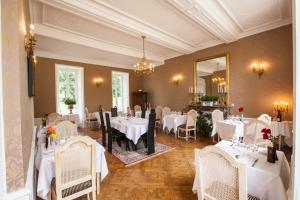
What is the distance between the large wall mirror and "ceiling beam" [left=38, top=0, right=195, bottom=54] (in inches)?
61.6

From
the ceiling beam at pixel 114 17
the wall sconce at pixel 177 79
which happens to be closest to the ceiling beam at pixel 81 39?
the ceiling beam at pixel 114 17

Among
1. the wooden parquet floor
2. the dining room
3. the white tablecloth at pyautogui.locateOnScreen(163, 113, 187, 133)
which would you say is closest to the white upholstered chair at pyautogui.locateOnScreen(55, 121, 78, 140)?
the dining room

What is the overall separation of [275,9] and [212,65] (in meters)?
2.43

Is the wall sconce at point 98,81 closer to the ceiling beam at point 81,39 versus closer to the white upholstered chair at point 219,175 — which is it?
the ceiling beam at point 81,39

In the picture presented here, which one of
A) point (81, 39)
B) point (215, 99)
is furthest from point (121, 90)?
point (215, 99)

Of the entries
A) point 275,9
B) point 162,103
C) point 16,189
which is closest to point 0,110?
point 16,189

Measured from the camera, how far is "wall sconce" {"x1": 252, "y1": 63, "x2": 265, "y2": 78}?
4.64m

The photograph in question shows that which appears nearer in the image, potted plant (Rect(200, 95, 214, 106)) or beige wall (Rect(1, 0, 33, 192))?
beige wall (Rect(1, 0, 33, 192))

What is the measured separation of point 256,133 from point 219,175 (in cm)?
167

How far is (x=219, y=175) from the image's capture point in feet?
5.01

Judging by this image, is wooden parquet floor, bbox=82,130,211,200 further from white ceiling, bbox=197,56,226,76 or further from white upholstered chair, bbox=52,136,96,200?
white ceiling, bbox=197,56,226,76

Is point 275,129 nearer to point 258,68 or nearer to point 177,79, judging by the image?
point 258,68

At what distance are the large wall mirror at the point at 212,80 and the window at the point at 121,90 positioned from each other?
14.1 feet

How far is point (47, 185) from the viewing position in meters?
1.96
